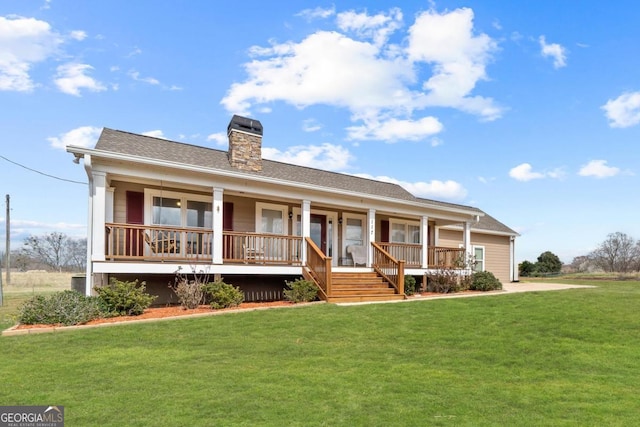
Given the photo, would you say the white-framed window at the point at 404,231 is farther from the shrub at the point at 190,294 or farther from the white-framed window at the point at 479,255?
the shrub at the point at 190,294

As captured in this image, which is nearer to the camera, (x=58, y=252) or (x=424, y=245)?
(x=424, y=245)

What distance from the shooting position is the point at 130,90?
18266 mm

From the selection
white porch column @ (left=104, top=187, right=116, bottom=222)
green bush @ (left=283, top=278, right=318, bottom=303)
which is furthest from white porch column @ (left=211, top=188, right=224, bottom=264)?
white porch column @ (left=104, top=187, right=116, bottom=222)

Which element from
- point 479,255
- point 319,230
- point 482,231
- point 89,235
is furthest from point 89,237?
point 479,255

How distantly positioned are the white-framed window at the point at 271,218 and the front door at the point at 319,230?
5.09ft

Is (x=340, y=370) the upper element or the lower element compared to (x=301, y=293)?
lower

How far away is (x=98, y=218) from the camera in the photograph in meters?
10.5

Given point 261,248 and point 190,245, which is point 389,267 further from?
point 190,245

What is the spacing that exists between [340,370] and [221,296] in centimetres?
576

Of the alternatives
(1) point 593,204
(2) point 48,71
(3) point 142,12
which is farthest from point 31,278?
(1) point 593,204

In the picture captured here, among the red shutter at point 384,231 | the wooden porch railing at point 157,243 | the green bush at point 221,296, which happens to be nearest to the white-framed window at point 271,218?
the wooden porch railing at point 157,243

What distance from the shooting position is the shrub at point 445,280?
16500 millimetres

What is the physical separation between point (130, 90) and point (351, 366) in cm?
1682

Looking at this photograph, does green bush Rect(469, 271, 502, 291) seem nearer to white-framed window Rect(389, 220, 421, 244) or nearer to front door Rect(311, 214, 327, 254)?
white-framed window Rect(389, 220, 421, 244)
